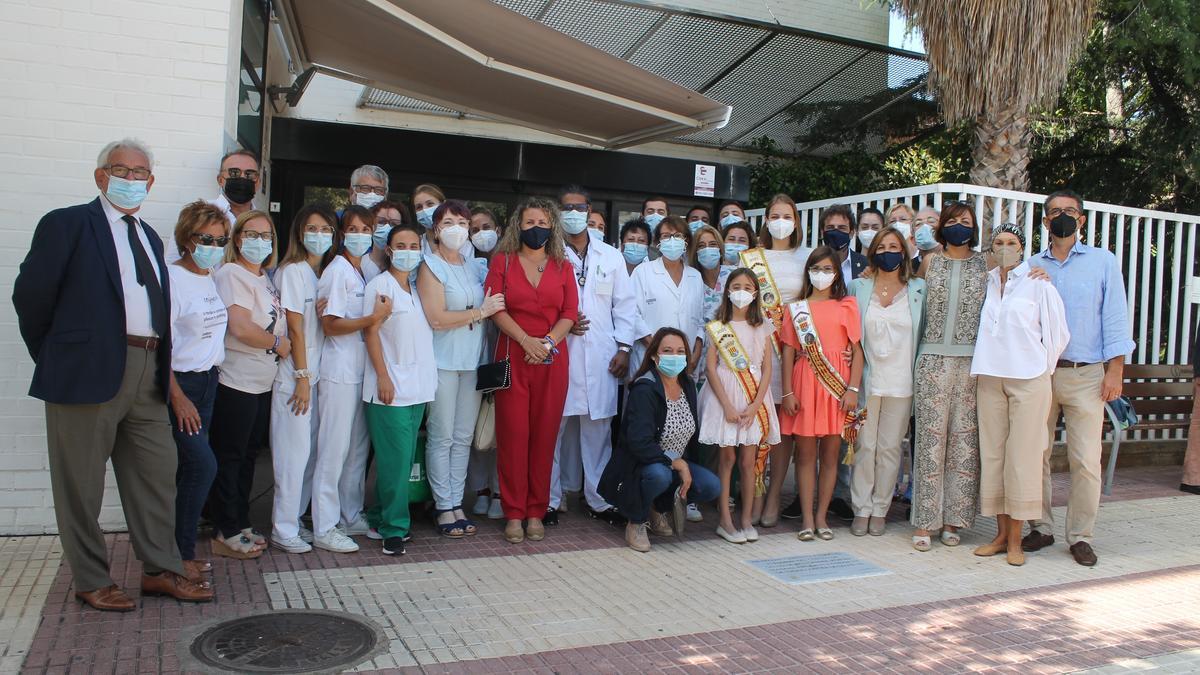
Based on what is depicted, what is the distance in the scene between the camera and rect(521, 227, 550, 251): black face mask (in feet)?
18.9

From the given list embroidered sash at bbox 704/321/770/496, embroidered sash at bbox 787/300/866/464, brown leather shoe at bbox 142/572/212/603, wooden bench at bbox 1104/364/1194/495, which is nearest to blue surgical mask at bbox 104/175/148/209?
brown leather shoe at bbox 142/572/212/603

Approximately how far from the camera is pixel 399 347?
212 inches

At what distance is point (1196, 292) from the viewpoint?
Answer: 360 inches

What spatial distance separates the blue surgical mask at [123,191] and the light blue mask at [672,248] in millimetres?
3320

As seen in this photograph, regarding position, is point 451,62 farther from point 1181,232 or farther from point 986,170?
point 1181,232

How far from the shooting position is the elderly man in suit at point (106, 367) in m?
3.96

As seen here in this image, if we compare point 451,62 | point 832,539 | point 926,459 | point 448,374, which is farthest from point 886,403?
point 451,62

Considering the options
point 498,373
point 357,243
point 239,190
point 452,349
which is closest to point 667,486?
point 498,373

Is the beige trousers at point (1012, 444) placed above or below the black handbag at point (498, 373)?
below

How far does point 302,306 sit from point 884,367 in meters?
3.63

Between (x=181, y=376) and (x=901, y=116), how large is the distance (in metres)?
9.82

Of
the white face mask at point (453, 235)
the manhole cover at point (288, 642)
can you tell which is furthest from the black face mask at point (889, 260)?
the manhole cover at point (288, 642)

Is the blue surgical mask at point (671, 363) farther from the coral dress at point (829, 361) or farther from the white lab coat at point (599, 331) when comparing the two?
the coral dress at point (829, 361)

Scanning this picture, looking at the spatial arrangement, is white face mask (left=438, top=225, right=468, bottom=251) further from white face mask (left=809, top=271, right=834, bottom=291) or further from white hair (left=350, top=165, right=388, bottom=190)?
white face mask (left=809, top=271, right=834, bottom=291)
